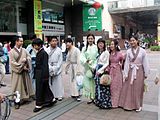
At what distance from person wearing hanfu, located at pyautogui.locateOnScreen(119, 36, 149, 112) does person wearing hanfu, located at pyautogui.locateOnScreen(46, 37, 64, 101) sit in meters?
1.59

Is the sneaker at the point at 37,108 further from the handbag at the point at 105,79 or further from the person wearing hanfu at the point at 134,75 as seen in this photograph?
the person wearing hanfu at the point at 134,75

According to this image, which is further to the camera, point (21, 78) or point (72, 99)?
point (72, 99)

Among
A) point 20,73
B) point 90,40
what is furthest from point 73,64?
point 20,73

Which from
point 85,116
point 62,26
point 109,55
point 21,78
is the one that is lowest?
point 85,116

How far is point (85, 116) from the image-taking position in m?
4.96

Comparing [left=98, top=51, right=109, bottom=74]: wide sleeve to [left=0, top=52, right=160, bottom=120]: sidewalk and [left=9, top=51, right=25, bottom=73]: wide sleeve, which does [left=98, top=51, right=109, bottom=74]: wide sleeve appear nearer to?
[left=0, top=52, right=160, bottom=120]: sidewalk

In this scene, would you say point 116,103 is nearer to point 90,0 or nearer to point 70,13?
point 90,0

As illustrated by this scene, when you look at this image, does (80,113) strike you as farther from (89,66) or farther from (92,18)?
(92,18)

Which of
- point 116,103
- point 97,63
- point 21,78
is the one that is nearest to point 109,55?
point 97,63

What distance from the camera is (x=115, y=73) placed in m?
5.41

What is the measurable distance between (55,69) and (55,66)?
0.28 feet

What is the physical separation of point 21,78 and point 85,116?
1.72 m

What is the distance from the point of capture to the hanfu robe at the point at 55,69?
231 inches

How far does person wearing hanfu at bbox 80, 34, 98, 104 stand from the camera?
18.7ft
